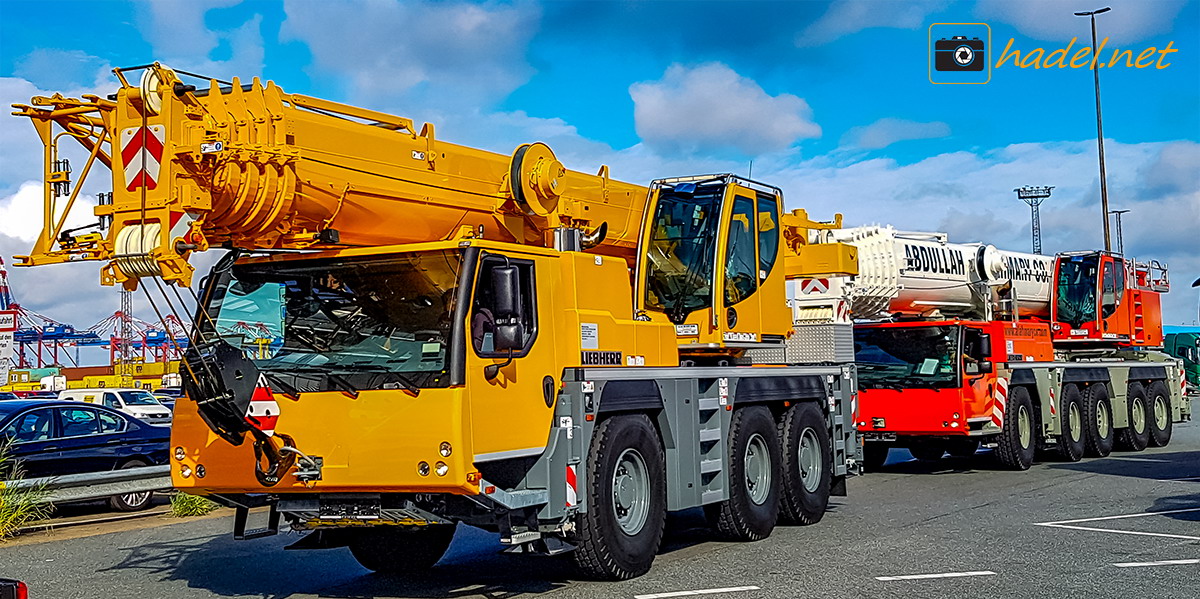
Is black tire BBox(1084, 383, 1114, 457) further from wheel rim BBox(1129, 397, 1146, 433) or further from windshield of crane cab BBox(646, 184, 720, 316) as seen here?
windshield of crane cab BBox(646, 184, 720, 316)

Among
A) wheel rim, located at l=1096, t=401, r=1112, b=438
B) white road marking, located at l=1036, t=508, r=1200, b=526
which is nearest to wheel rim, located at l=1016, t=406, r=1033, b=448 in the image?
wheel rim, located at l=1096, t=401, r=1112, b=438

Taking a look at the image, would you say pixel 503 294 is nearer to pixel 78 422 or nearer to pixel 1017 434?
pixel 78 422

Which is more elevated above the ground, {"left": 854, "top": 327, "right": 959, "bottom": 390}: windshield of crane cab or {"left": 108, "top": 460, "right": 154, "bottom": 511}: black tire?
{"left": 854, "top": 327, "right": 959, "bottom": 390}: windshield of crane cab

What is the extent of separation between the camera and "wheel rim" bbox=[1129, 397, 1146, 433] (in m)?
23.3

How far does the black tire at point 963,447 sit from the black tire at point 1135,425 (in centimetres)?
458

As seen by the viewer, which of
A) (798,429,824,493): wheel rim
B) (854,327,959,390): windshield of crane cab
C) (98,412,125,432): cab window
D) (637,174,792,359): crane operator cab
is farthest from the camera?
(854,327,959,390): windshield of crane cab

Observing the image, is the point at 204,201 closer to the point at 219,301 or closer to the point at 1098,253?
the point at 219,301

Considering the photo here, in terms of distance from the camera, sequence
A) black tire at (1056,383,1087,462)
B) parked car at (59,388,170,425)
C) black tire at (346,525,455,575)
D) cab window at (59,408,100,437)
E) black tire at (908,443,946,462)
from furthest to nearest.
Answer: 1. parked car at (59,388,170,425)
2. black tire at (1056,383,1087,462)
3. black tire at (908,443,946,462)
4. cab window at (59,408,100,437)
5. black tire at (346,525,455,575)

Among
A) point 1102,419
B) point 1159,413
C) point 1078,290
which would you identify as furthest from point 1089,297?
point 1159,413

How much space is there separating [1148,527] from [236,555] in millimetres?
8354

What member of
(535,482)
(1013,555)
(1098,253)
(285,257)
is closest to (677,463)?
(535,482)

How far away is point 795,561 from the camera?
1036 centimetres

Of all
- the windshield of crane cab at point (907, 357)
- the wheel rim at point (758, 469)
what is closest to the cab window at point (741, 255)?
the wheel rim at point (758, 469)

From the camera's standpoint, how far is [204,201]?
7.83 m
